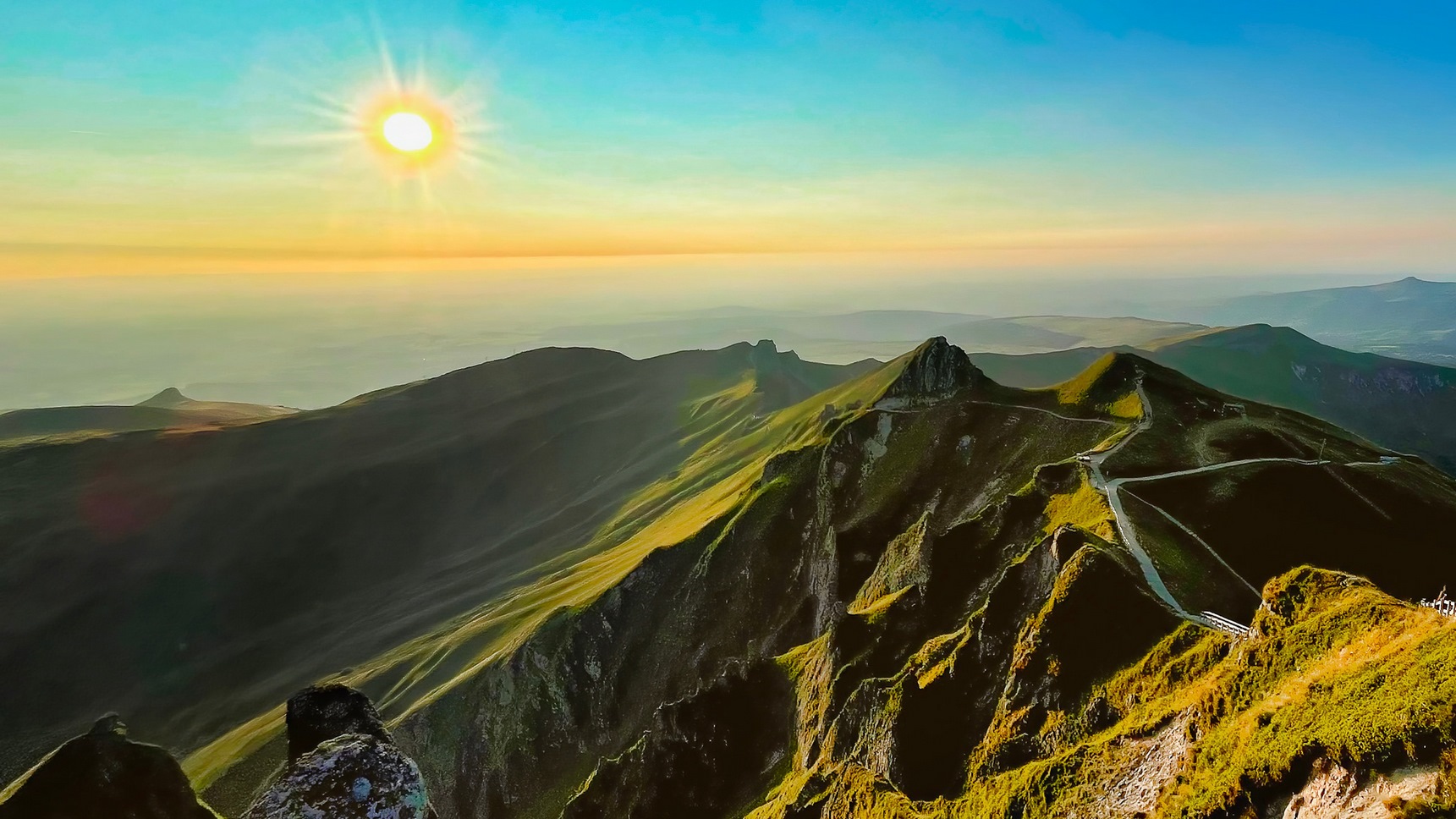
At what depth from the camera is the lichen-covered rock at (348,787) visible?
21.9 metres

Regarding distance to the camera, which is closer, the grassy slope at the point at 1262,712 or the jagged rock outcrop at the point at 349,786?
the grassy slope at the point at 1262,712

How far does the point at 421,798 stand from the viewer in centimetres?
2367

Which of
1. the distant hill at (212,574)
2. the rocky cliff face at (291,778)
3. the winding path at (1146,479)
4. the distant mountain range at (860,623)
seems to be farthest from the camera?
the distant hill at (212,574)

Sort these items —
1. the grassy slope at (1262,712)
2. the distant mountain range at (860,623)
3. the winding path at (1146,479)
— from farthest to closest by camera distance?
the winding path at (1146,479) < the distant mountain range at (860,623) < the grassy slope at (1262,712)

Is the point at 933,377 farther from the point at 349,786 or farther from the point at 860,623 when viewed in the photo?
the point at 349,786

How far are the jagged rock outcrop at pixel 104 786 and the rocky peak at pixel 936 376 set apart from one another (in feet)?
285

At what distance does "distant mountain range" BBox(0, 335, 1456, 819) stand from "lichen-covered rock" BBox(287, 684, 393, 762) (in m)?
7.32

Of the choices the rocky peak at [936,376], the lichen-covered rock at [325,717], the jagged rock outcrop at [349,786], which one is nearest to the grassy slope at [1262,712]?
the jagged rock outcrop at [349,786]

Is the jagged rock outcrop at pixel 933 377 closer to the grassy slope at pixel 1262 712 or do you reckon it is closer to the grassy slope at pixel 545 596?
the grassy slope at pixel 545 596

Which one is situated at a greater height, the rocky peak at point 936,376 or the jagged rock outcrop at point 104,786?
the rocky peak at point 936,376

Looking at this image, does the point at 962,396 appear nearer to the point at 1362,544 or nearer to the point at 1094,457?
the point at 1094,457

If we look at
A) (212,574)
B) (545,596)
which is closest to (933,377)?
(545,596)

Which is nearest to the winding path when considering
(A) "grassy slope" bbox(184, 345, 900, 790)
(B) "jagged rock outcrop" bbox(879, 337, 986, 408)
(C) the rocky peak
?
(C) the rocky peak

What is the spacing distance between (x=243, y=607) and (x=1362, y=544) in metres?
205
